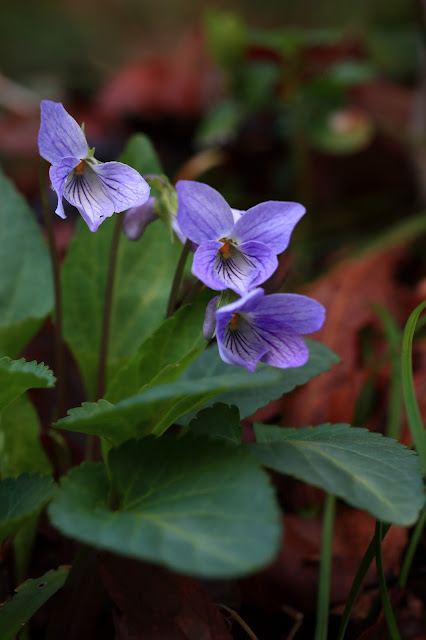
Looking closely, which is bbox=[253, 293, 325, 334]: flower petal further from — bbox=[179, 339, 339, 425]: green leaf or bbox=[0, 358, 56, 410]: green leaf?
bbox=[0, 358, 56, 410]: green leaf

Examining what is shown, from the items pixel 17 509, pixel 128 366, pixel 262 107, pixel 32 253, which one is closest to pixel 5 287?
pixel 32 253

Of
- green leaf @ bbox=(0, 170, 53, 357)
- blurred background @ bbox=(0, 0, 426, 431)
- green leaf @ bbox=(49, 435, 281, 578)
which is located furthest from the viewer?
blurred background @ bbox=(0, 0, 426, 431)

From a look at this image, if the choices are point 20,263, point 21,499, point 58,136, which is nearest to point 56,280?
point 20,263

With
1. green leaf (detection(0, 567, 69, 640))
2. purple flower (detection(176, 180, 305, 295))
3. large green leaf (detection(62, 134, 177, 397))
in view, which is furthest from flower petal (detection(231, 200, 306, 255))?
green leaf (detection(0, 567, 69, 640))

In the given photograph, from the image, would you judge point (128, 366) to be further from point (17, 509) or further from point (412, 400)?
point (412, 400)

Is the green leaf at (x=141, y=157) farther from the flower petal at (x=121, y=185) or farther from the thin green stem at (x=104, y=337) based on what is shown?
the flower petal at (x=121, y=185)

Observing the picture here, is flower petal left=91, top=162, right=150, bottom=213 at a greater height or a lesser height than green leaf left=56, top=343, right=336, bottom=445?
greater

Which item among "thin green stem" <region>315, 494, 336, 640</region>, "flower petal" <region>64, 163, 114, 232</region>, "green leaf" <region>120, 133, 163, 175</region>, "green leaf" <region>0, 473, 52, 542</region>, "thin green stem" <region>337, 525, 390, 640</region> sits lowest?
"thin green stem" <region>315, 494, 336, 640</region>
